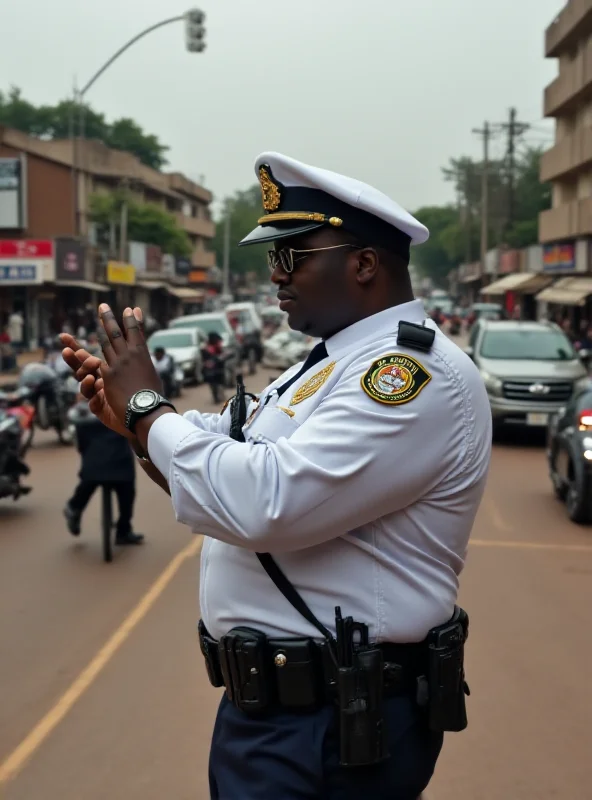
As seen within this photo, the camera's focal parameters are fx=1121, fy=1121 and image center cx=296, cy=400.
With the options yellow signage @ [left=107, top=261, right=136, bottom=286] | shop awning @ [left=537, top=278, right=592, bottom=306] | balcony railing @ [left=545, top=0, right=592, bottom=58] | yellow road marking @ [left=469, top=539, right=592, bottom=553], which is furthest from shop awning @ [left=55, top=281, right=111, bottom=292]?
yellow road marking @ [left=469, top=539, right=592, bottom=553]

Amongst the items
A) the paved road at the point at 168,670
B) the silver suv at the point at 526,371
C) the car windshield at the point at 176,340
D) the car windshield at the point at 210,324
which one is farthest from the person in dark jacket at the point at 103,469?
the car windshield at the point at 210,324

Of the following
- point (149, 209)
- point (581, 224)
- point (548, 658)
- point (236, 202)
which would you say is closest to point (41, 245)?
point (581, 224)

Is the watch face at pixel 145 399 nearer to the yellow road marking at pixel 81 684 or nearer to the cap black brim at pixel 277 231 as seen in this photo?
the cap black brim at pixel 277 231

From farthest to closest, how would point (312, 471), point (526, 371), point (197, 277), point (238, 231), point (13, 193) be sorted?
point (238, 231), point (197, 277), point (13, 193), point (526, 371), point (312, 471)

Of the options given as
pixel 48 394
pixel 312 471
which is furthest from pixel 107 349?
pixel 48 394

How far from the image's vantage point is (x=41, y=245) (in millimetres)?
38312

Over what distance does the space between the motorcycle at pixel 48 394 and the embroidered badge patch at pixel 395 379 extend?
1450cm

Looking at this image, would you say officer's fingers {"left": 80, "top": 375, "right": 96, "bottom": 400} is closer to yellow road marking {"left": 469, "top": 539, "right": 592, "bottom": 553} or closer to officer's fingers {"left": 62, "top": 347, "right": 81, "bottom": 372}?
officer's fingers {"left": 62, "top": 347, "right": 81, "bottom": 372}

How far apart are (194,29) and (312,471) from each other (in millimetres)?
20683

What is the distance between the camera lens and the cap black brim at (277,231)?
2271 millimetres

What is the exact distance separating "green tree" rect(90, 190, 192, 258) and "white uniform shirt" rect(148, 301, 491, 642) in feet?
168

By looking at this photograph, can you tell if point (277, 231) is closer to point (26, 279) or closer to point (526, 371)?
point (526, 371)

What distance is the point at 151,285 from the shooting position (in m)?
60.9

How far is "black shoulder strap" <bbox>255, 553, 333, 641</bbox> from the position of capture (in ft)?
7.06
